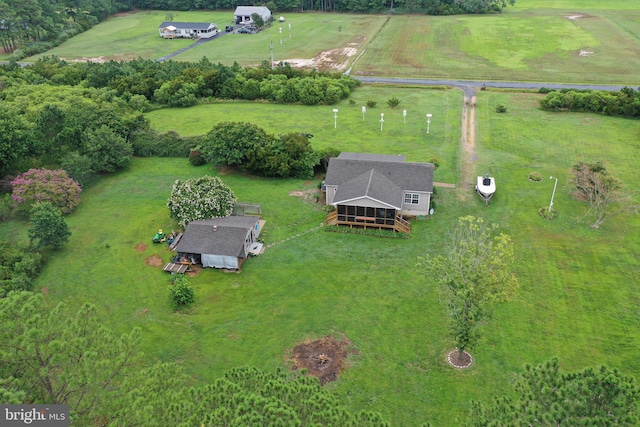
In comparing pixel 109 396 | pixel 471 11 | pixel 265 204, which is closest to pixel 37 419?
pixel 109 396

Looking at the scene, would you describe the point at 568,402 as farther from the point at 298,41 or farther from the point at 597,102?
the point at 298,41

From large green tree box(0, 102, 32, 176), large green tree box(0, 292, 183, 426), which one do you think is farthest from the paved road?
large green tree box(0, 292, 183, 426)

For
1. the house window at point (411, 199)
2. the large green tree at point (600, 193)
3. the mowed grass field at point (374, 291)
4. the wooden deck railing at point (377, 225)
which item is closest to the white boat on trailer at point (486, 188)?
the mowed grass field at point (374, 291)

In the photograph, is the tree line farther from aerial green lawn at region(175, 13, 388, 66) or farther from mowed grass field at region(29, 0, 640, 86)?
aerial green lawn at region(175, 13, 388, 66)

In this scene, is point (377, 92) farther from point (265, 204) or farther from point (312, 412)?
point (312, 412)

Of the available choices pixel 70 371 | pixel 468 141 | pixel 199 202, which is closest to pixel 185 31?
pixel 468 141

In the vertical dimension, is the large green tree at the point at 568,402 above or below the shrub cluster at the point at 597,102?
above

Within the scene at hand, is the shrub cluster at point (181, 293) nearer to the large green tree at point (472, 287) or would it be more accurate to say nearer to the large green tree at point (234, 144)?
the large green tree at point (472, 287)
